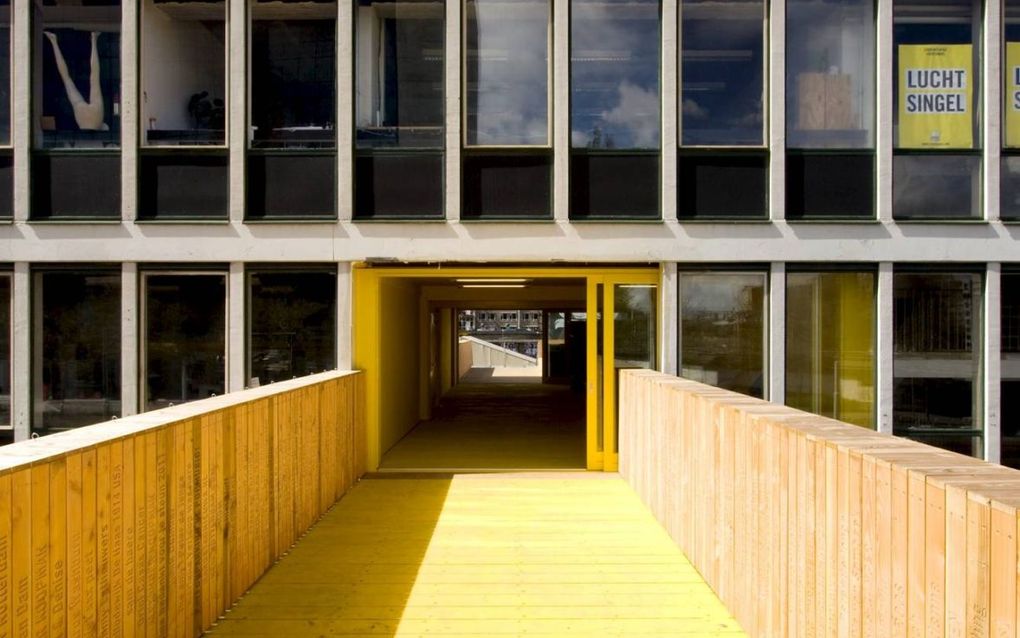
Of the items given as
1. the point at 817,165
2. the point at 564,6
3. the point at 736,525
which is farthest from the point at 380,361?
the point at 736,525

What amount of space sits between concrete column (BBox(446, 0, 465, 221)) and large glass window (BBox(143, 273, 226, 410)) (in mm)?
2804

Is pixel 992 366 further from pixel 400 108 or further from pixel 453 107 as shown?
pixel 400 108

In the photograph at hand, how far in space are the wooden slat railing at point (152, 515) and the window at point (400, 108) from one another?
3513mm

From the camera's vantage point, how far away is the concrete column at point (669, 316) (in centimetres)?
1009

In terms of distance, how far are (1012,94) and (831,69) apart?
6.79ft

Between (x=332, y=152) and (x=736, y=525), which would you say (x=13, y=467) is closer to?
(x=736, y=525)

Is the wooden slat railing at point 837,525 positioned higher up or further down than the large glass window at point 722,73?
further down

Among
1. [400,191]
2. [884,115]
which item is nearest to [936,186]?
[884,115]

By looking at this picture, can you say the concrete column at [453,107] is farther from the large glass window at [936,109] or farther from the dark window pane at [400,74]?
the large glass window at [936,109]

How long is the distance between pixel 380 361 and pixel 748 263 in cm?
451

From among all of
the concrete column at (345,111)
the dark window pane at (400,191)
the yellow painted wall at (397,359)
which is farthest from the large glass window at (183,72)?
the yellow painted wall at (397,359)

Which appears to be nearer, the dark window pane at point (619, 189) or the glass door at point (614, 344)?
the dark window pane at point (619, 189)

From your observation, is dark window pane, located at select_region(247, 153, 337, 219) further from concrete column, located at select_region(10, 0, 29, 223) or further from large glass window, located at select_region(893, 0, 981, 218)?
large glass window, located at select_region(893, 0, 981, 218)

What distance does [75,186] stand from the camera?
10.1 metres
